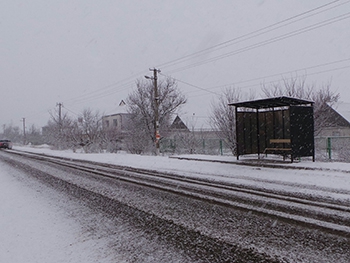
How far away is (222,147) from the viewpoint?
21.2m

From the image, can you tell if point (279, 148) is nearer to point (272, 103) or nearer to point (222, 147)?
point (272, 103)

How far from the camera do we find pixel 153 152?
25.3 m

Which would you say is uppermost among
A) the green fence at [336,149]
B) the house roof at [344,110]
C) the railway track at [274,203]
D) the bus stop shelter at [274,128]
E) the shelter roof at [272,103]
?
the house roof at [344,110]

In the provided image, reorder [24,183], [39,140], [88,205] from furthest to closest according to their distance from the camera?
1. [39,140]
2. [24,183]
3. [88,205]

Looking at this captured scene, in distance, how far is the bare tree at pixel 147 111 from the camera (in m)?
26.5

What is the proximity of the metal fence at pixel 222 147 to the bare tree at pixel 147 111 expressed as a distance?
1924 mm

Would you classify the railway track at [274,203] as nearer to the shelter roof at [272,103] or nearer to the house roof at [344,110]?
the shelter roof at [272,103]

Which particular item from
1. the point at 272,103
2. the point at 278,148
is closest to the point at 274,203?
the point at 278,148

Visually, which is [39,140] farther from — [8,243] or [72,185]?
[8,243]

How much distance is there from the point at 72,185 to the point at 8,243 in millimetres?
4939

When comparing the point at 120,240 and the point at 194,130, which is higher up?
the point at 194,130

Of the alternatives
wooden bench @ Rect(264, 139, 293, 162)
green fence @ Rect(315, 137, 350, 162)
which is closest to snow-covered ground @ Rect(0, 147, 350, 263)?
wooden bench @ Rect(264, 139, 293, 162)

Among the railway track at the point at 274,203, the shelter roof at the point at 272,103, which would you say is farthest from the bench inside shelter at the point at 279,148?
the railway track at the point at 274,203

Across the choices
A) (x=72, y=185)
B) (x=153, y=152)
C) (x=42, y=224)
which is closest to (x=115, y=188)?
(x=72, y=185)
